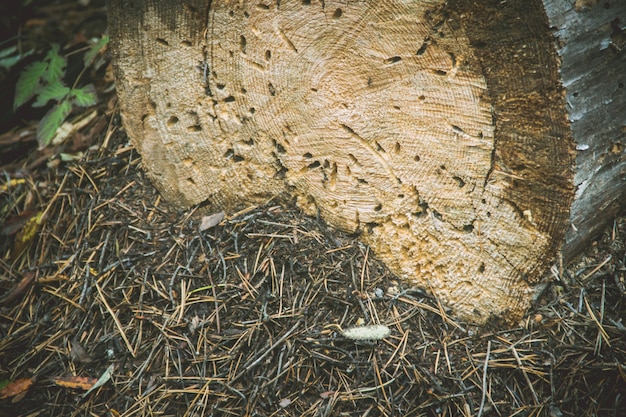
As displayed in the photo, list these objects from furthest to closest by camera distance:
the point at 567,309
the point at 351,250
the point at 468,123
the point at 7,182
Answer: the point at 7,182 → the point at 351,250 → the point at 567,309 → the point at 468,123

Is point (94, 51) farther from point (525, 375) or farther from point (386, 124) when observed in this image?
point (525, 375)

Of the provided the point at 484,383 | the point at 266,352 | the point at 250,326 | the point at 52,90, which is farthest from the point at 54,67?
the point at 484,383

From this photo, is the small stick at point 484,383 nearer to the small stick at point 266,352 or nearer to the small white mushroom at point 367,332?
the small white mushroom at point 367,332

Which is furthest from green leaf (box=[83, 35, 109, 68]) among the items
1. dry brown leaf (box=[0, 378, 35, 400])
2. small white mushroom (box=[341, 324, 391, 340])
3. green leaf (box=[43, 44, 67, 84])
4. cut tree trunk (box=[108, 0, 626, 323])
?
small white mushroom (box=[341, 324, 391, 340])

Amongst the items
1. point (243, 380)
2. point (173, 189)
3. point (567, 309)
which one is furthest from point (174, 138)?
point (567, 309)

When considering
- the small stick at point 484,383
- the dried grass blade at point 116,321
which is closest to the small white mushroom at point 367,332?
the small stick at point 484,383

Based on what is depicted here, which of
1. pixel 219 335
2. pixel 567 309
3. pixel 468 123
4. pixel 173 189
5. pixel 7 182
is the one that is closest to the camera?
pixel 468 123

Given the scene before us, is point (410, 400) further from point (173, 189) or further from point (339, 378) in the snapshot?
point (173, 189)
